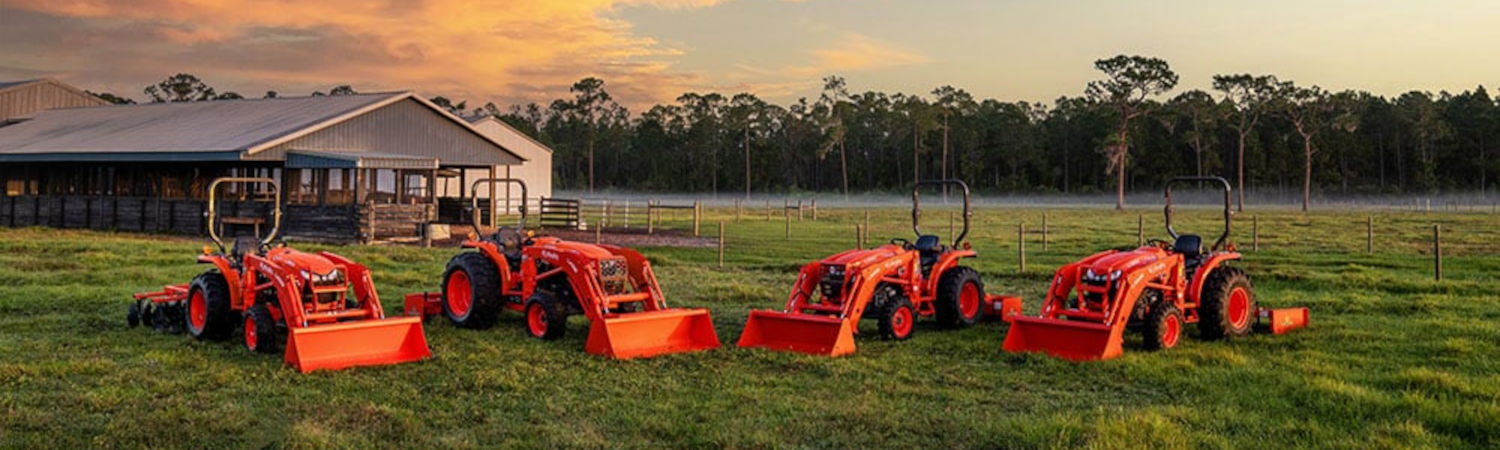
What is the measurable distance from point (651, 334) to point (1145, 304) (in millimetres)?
4675

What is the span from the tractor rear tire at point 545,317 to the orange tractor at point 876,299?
5.88 ft

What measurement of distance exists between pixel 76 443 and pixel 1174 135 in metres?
99.5

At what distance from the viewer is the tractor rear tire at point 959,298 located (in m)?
11.9

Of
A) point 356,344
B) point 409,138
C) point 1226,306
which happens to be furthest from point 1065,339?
point 409,138

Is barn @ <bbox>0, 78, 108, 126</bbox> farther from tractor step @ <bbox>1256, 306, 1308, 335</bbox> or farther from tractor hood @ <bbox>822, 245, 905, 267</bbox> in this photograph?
tractor step @ <bbox>1256, 306, 1308, 335</bbox>

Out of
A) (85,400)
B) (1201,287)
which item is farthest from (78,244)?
(1201,287)

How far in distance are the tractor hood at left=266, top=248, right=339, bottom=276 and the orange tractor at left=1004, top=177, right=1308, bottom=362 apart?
20.7ft

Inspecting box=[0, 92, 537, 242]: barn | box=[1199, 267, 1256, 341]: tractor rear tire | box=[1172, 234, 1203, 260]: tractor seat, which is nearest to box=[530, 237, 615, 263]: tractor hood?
box=[1172, 234, 1203, 260]: tractor seat

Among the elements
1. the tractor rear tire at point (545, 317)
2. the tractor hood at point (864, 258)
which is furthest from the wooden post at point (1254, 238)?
the tractor rear tire at point (545, 317)

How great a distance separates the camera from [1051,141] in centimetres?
10638

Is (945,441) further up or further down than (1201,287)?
further down

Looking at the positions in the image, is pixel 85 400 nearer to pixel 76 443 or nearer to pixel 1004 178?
pixel 76 443

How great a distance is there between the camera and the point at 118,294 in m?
14.9

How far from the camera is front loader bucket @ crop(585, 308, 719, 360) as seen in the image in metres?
10.0
